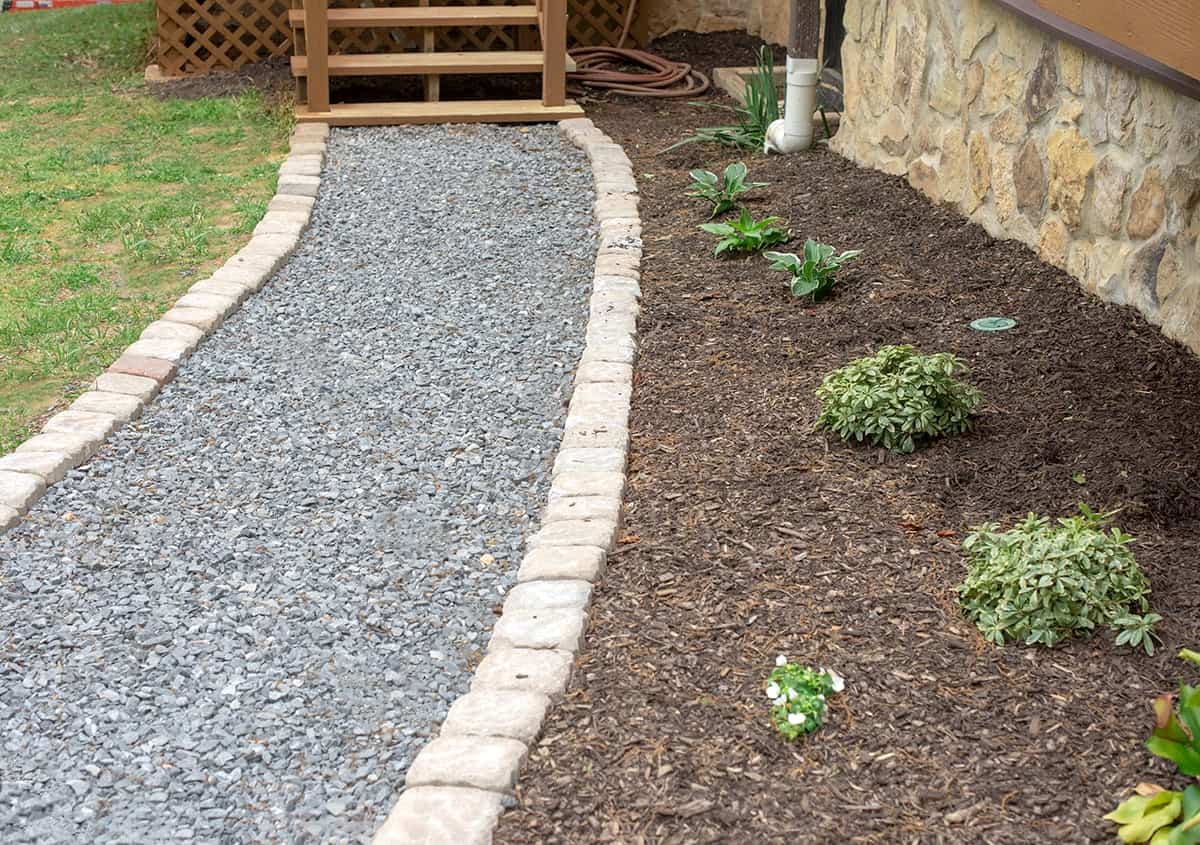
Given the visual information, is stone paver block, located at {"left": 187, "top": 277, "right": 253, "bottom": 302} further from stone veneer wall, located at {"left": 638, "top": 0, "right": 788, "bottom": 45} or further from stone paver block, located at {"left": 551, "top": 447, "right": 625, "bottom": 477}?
stone veneer wall, located at {"left": 638, "top": 0, "right": 788, "bottom": 45}

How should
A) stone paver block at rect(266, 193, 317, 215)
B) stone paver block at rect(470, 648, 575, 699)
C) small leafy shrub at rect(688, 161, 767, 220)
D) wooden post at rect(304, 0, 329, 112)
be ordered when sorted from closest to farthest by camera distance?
stone paver block at rect(470, 648, 575, 699) → small leafy shrub at rect(688, 161, 767, 220) → stone paver block at rect(266, 193, 317, 215) → wooden post at rect(304, 0, 329, 112)

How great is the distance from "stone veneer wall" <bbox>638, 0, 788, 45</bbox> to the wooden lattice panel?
53 cm

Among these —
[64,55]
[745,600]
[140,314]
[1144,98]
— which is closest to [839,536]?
[745,600]

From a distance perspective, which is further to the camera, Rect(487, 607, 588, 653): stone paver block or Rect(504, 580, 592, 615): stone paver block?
Rect(504, 580, 592, 615): stone paver block

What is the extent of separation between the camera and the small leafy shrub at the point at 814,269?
429cm

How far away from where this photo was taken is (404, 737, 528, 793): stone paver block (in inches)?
86.6

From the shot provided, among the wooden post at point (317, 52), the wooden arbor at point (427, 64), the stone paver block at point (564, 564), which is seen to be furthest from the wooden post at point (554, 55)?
the stone paver block at point (564, 564)

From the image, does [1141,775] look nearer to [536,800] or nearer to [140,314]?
[536,800]

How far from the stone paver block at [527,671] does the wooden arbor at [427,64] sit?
16.7 feet

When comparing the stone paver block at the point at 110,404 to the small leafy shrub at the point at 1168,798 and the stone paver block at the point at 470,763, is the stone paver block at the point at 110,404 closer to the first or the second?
the stone paver block at the point at 470,763

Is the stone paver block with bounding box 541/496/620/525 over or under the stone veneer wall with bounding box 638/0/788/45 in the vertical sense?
under

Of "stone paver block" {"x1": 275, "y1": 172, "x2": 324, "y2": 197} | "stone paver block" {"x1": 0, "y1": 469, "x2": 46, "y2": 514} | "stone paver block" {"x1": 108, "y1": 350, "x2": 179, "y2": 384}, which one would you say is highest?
"stone paver block" {"x1": 275, "y1": 172, "x2": 324, "y2": 197}

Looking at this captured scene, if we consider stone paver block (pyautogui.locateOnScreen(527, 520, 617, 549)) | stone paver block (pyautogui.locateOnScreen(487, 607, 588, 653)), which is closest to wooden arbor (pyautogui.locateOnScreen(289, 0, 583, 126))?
stone paver block (pyautogui.locateOnScreen(527, 520, 617, 549))

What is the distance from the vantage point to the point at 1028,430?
3309 mm
